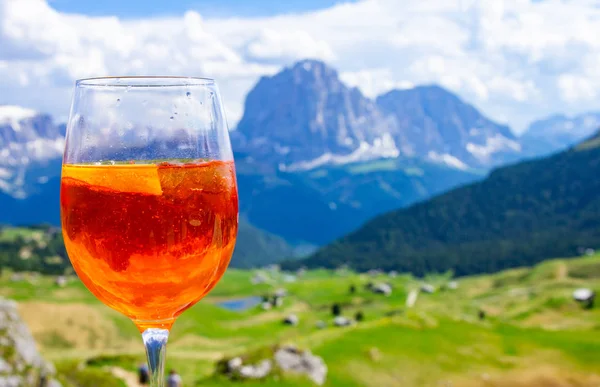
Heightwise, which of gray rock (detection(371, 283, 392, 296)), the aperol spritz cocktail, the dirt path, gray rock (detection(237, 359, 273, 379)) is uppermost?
gray rock (detection(371, 283, 392, 296))

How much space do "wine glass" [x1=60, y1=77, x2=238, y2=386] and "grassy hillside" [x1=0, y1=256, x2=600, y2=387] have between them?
119 feet

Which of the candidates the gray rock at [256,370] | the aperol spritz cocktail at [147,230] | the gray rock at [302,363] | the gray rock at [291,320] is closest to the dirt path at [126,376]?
the gray rock at [256,370]

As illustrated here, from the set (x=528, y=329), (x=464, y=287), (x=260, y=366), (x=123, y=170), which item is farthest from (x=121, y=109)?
(x=464, y=287)

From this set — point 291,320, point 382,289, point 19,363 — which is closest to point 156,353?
point 19,363

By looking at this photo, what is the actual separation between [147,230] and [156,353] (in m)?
0.46

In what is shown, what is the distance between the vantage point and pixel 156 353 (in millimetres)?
2469

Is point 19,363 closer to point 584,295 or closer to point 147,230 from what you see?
point 147,230

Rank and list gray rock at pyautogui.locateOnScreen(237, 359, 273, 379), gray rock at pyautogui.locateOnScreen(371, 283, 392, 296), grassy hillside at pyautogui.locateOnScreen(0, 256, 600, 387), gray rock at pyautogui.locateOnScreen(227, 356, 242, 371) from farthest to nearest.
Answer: gray rock at pyautogui.locateOnScreen(371, 283, 392, 296) < grassy hillside at pyautogui.locateOnScreen(0, 256, 600, 387) < gray rock at pyautogui.locateOnScreen(227, 356, 242, 371) < gray rock at pyautogui.locateOnScreen(237, 359, 273, 379)

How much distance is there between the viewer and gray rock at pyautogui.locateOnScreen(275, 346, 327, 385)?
3928 centimetres

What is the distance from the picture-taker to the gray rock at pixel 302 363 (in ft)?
129

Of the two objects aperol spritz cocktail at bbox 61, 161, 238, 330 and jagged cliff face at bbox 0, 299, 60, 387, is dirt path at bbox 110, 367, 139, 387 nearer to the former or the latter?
jagged cliff face at bbox 0, 299, 60, 387

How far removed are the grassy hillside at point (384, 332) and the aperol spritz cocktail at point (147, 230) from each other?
36.3 m

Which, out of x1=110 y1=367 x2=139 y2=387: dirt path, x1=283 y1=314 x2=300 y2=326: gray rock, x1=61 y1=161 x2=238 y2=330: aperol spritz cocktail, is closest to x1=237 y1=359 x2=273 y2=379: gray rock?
x1=110 y1=367 x2=139 y2=387: dirt path

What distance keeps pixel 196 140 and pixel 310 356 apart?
130 ft
